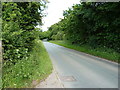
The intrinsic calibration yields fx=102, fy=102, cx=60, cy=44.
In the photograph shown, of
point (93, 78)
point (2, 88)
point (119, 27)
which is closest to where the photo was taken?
point (2, 88)

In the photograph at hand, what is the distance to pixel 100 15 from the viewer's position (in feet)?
35.0

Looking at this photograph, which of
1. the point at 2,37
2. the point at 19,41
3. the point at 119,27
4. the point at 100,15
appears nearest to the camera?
the point at 2,37

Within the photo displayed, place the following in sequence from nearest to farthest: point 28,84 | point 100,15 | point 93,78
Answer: point 28,84
point 93,78
point 100,15

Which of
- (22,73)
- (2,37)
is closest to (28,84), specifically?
(22,73)

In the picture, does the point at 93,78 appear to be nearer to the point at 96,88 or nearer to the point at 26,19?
the point at 96,88

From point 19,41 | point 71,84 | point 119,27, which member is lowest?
point 71,84

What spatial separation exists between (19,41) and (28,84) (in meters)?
2.51

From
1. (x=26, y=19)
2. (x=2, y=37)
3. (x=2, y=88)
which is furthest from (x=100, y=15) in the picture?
(x=2, y=88)

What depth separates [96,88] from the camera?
12.7 ft

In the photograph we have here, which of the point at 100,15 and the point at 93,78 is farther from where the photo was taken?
the point at 100,15

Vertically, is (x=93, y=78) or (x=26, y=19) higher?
(x=26, y=19)

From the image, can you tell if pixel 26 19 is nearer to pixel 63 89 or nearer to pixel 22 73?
pixel 22 73

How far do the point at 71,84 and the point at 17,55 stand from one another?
2961 millimetres

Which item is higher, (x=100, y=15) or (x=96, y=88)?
(x=100, y=15)
